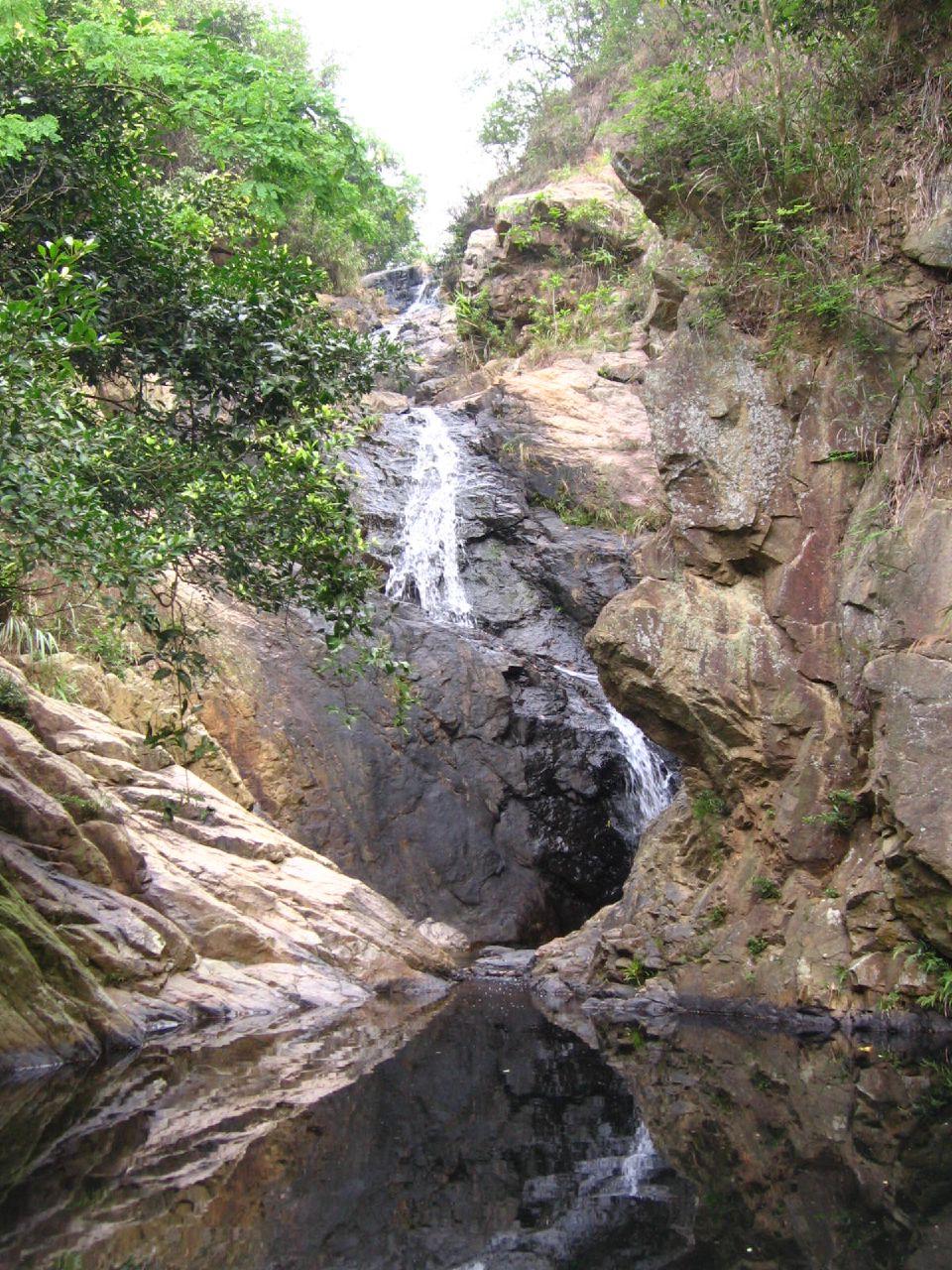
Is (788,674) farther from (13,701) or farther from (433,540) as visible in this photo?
(433,540)

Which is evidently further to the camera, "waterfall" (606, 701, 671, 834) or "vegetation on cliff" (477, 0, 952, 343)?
"waterfall" (606, 701, 671, 834)

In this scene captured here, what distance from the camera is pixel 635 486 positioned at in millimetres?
18969

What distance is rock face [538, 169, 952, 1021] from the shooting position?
8.95 m

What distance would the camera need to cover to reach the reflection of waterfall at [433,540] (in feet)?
59.5

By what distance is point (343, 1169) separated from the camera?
4.50m

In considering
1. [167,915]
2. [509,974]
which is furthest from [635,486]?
[167,915]

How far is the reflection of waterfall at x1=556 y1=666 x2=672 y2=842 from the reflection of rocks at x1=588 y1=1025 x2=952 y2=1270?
7759 mm

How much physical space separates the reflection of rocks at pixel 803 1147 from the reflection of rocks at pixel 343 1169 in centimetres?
20

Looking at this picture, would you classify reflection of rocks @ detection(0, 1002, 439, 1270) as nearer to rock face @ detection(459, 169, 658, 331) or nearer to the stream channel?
the stream channel

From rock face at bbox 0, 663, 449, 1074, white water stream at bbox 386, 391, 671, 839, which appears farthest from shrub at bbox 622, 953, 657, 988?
white water stream at bbox 386, 391, 671, 839

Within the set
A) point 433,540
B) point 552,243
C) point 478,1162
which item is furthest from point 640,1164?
point 552,243

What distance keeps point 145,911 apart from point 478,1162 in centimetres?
560

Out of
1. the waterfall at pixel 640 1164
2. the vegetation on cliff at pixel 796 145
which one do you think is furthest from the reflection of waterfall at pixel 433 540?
the waterfall at pixel 640 1164

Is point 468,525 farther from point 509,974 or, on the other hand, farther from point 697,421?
point 509,974
